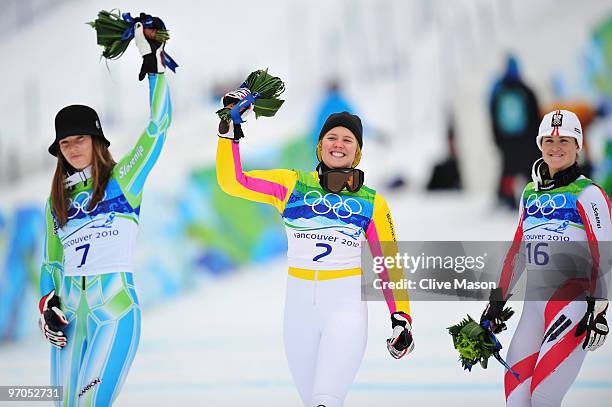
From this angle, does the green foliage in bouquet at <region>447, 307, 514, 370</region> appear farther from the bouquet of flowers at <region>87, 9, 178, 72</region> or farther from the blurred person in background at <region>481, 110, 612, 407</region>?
the bouquet of flowers at <region>87, 9, 178, 72</region>

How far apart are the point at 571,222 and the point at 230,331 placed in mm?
4678

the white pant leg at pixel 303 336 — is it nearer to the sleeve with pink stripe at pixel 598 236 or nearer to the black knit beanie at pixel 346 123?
the black knit beanie at pixel 346 123

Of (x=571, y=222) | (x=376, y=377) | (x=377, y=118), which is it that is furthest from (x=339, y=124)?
(x=377, y=118)

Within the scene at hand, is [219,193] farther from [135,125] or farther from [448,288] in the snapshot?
[448,288]

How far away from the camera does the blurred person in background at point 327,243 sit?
409cm

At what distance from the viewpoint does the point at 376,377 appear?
256 inches

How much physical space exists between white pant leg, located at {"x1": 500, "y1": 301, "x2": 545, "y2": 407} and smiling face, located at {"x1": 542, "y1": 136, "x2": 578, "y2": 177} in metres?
0.69

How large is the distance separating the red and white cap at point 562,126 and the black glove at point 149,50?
1959 mm

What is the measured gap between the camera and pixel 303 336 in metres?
4.15

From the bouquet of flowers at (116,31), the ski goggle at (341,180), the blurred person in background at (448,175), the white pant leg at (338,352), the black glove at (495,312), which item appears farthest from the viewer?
the blurred person in background at (448,175)

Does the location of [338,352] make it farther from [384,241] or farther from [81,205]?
[81,205]

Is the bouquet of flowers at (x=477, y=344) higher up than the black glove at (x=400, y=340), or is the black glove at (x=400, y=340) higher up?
the black glove at (x=400, y=340)

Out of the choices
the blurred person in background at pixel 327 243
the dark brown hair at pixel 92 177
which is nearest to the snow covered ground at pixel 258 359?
the blurred person in background at pixel 327 243

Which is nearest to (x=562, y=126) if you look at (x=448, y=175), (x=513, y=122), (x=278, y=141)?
(x=513, y=122)
